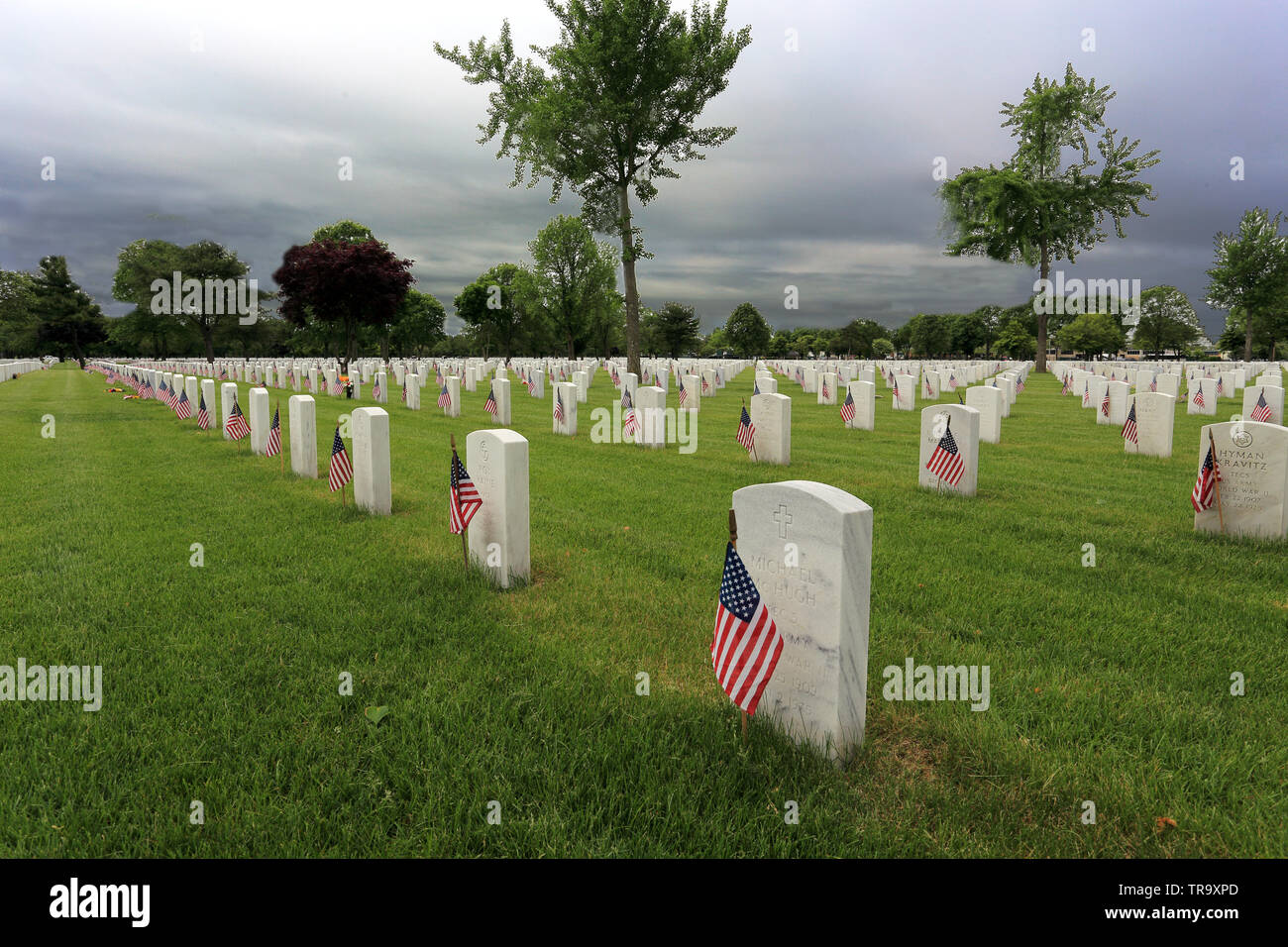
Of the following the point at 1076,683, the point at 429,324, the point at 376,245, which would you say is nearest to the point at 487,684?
the point at 1076,683

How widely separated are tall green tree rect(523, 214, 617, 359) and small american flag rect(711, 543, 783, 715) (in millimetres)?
50781

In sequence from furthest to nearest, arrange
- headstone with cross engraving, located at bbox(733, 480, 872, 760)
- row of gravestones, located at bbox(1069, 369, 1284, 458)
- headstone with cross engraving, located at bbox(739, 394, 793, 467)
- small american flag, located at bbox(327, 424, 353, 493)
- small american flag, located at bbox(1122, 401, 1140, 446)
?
1. small american flag, located at bbox(1122, 401, 1140, 446)
2. row of gravestones, located at bbox(1069, 369, 1284, 458)
3. headstone with cross engraving, located at bbox(739, 394, 793, 467)
4. small american flag, located at bbox(327, 424, 353, 493)
5. headstone with cross engraving, located at bbox(733, 480, 872, 760)

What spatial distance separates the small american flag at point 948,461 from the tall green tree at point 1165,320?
320 feet

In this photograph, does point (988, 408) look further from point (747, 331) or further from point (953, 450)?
point (747, 331)

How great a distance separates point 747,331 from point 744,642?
101 meters

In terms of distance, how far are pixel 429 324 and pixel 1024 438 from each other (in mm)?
69341

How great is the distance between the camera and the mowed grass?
269 centimetres

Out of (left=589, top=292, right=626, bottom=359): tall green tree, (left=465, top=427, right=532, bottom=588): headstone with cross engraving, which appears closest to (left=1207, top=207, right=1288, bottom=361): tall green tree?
(left=589, top=292, right=626, bottom=359): tall green tree

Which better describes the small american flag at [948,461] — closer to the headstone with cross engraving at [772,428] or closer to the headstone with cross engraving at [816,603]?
the headstone with cross engraving at [772,428]

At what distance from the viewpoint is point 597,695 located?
373 centimetres

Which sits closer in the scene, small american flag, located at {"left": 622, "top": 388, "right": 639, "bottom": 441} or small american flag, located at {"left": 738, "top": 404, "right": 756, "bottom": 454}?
small american flag, located at {"left": 738, "top": 404, "right": 756, "bottom": 454}

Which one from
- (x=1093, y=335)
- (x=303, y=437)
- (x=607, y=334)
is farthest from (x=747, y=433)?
(x=1093, y=335)

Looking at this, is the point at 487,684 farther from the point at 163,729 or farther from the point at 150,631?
the point at 150,631

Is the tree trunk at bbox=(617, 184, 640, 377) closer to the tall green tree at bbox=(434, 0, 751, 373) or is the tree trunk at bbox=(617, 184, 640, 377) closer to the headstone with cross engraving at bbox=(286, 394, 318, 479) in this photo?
the tall green tree at bbox=(434, 0, 751, 373)
